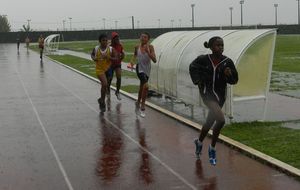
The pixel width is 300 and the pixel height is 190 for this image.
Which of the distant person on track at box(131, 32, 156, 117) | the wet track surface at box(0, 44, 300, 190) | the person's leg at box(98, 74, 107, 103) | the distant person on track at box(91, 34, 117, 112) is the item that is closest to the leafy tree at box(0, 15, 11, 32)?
the wet track surface at box(0, 44, 300, 190)

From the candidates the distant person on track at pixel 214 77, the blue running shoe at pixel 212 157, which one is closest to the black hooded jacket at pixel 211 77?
the distant person on track at pixel 214 77

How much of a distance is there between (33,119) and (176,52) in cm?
364

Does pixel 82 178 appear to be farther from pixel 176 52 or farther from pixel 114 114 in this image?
pixel 176 52

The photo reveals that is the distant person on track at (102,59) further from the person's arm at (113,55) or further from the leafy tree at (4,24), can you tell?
the leafy tree at (4,24)

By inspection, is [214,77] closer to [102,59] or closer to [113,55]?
[102,59]

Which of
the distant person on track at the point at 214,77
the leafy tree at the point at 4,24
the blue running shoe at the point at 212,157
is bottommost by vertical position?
the blue running shoe at the point at 212,157

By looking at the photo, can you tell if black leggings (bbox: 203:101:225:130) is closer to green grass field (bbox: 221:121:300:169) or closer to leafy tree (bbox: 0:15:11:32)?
green grass field (bbox: 221:121:300:169)

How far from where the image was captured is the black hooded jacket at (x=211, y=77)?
23.9ft

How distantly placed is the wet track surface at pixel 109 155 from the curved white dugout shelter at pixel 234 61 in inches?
34.0

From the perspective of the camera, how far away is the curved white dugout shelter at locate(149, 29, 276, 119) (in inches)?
412

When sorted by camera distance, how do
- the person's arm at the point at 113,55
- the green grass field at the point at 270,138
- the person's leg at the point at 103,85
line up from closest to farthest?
1. the green grass field at the point at 270,138
2. the person's leg at the point at 103,85
3. the person's arm at the point at 113,55

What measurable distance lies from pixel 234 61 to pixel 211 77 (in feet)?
10.0

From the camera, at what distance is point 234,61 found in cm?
1025

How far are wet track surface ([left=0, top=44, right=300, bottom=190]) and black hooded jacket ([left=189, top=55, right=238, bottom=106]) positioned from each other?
955 millimetres
